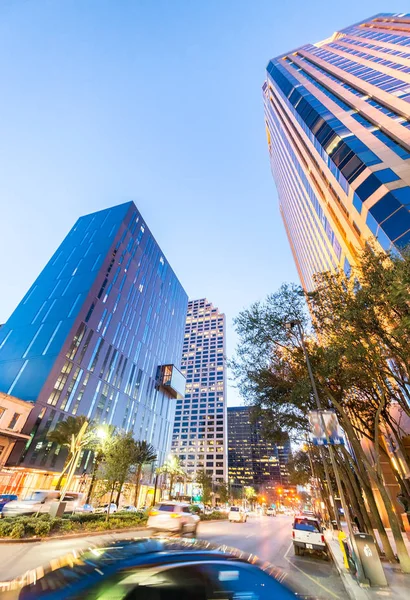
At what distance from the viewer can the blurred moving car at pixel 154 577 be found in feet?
8.61

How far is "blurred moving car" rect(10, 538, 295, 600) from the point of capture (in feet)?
8.61

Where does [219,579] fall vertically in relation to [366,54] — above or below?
below

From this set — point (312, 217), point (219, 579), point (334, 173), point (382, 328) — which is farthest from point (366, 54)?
point (219, 579)

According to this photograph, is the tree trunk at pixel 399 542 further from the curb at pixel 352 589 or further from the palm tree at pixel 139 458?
the palm tree at pixel 139 458

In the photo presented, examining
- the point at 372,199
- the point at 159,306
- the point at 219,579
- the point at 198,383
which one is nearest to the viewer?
the point at 219,579

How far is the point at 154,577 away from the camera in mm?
2846

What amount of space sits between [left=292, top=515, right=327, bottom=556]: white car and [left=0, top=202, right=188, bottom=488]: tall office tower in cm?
3795

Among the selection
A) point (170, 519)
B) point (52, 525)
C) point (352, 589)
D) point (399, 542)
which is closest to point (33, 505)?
point (52, 525)

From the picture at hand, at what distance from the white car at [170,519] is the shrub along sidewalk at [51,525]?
4188mm

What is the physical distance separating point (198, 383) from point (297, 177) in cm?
11523

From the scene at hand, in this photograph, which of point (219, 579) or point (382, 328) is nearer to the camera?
point (219, 579)

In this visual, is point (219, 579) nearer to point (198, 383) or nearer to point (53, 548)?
point (53, 548)

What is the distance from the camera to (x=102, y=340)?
54656 millimetres

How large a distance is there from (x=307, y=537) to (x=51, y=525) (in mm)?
12498
